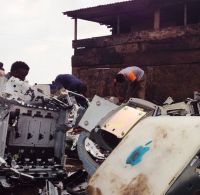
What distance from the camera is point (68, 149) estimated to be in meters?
Answer: 5.27

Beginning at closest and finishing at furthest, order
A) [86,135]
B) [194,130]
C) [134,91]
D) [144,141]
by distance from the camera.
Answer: [194,130], [144,141], [86,135], [134,91]

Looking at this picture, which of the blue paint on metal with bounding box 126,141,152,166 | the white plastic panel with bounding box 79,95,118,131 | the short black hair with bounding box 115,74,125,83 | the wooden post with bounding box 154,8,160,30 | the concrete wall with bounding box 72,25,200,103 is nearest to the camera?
the blue paint on metal with bounding box 126,141,152,166

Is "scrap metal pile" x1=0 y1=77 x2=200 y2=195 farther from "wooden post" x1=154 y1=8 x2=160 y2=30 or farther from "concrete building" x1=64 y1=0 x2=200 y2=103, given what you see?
"wooden post" x1=154 y1=8 x2=160 y2=30

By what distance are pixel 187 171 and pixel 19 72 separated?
4026mm

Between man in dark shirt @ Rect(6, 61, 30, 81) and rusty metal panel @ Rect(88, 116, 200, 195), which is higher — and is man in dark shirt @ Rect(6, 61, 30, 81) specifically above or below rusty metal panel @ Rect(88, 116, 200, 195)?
above

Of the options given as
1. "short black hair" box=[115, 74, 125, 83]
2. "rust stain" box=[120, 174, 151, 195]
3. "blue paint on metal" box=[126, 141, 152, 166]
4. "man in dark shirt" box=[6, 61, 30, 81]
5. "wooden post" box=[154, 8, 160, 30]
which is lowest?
"rust stain" box=[120, 174, 151, 195]

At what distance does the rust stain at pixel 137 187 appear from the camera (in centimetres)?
209

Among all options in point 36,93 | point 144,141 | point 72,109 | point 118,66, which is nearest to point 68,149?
point 72,109

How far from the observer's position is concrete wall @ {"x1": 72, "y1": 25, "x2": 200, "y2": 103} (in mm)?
11664

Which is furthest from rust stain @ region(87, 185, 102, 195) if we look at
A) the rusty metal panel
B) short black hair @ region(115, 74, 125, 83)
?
short black hair @ region(115, 74, 125, 83)

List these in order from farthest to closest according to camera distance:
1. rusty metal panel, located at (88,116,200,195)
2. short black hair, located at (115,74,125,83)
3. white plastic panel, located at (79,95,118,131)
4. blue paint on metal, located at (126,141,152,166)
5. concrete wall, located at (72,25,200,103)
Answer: concrete wall, located at (72,25,200,103) → short black hair, located at (115,74,125,83) → white plastic panel, located at (79,95,118,131) → blue paint on metal, located at (126,141,152,166) → rusty metal panel, located at (88,116,200,195)

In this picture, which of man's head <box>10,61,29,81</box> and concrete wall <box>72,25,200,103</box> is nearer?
man's head <box>10,61,29,81</box>

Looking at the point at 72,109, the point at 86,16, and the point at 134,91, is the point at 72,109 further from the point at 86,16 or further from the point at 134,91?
the point at 86,16

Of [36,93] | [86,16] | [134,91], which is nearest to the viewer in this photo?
[36,93]
